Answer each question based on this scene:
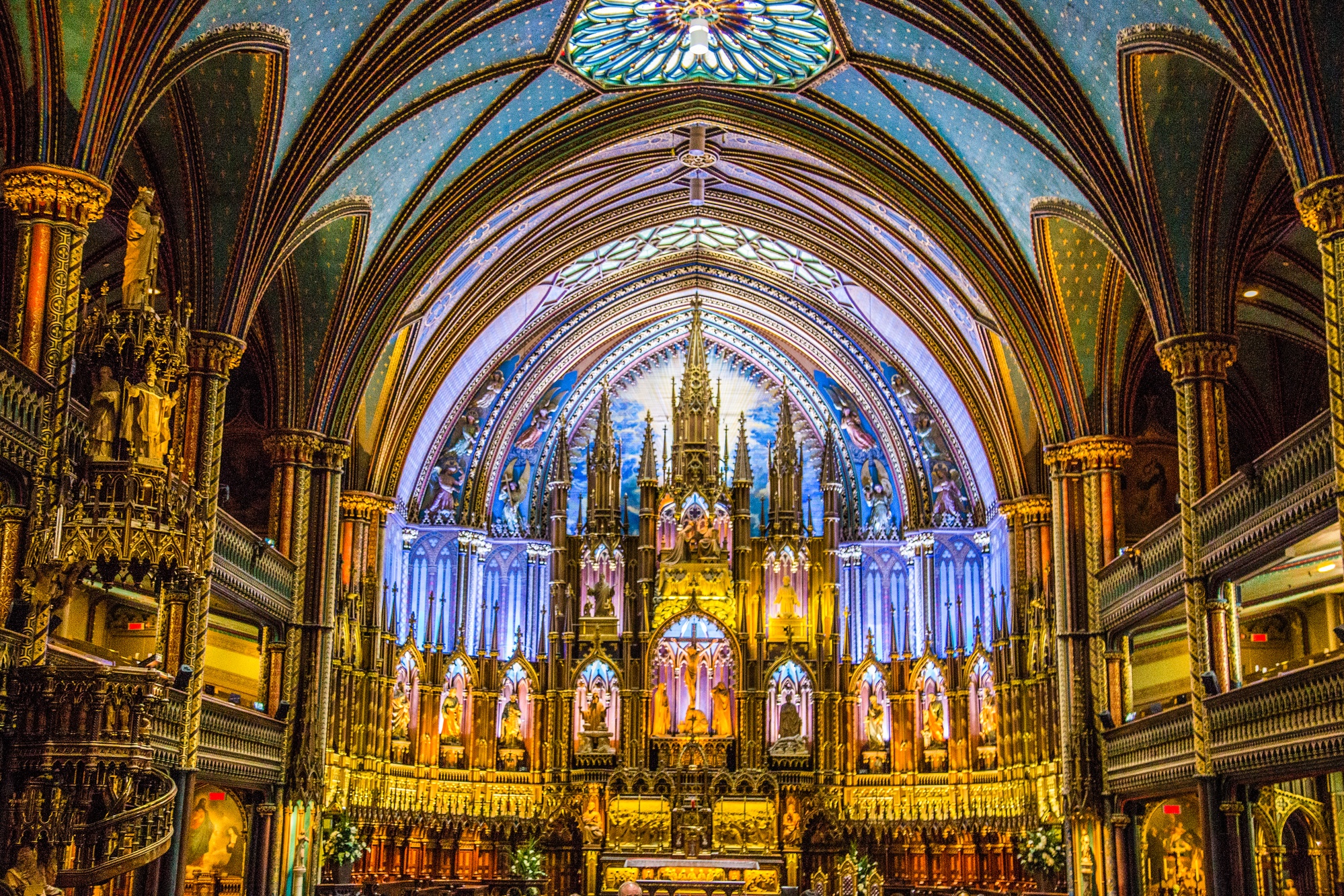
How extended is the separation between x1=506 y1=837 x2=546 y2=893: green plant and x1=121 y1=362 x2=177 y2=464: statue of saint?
55.8 ft

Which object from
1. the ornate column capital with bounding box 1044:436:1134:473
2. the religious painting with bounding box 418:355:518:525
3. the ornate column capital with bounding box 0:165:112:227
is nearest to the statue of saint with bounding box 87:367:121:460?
the ornate column capital with bounding box 0:165:112:227

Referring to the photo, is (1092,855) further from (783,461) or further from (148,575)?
(148,575)

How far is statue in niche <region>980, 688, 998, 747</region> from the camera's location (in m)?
30.7

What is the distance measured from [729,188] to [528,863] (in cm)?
1508

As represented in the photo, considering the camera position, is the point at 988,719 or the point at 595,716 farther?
the point at 595,716

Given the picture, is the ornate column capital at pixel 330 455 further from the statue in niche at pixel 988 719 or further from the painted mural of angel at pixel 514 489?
the statue in niche at pixel 988 719

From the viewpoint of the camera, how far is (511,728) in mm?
33688

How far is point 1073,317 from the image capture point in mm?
26281

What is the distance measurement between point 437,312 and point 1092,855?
16465 millimetres

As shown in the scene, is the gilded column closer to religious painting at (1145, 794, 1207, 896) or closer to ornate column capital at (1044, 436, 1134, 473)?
ornate column capital at (1044, 436, 1134, 473)

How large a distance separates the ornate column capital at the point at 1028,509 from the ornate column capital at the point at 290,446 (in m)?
13.8

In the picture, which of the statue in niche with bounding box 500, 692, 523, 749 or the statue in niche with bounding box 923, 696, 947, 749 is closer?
the statue in niche with bounding box 923, 696, 947, 749

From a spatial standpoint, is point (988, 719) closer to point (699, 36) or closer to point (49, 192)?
point (699, 36)

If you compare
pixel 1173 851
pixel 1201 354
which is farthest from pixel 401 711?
pixel 1201 354
